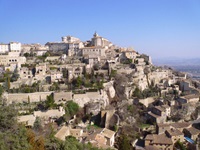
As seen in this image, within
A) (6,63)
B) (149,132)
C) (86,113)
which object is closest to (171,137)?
(149,132)

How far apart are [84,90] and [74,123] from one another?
221 inches

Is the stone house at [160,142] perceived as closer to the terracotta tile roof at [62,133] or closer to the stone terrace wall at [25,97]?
the terracotta tile roof at [62,133]

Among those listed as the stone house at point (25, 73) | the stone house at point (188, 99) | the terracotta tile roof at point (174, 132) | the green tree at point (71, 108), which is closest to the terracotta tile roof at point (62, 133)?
the green tree at point (71, 108)

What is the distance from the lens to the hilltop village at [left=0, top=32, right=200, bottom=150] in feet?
83.9

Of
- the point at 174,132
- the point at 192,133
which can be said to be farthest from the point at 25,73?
the point at 192,133

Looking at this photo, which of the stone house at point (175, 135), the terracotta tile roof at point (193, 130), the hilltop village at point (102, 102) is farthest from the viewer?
the terracotta tile roof at point (193, 130)

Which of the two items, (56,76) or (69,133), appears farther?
(56,76)

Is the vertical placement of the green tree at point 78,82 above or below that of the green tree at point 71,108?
above

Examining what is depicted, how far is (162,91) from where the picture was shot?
124ft

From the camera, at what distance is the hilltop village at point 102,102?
83.9ft

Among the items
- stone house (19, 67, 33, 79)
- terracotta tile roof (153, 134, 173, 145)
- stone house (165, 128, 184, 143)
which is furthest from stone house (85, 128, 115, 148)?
stone house (19, 67, 33, 79)

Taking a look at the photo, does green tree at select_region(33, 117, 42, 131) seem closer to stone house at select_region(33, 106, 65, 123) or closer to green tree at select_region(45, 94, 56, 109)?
stone house at select_region(33, 106, 65, 123)

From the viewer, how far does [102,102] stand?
104 ft

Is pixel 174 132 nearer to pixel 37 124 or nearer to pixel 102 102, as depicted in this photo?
pixel 102 102
